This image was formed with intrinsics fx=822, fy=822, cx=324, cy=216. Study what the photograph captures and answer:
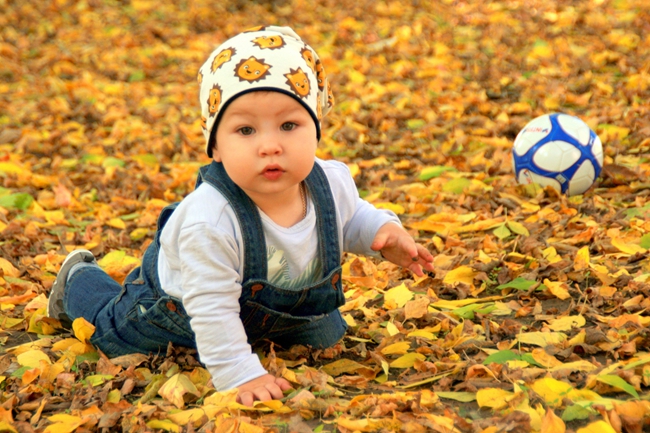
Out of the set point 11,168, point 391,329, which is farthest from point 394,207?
point 11,168

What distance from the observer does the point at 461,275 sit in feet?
11.7

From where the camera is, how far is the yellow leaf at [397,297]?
3.35 metres

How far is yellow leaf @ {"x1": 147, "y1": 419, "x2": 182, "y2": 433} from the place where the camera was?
2.38 meters

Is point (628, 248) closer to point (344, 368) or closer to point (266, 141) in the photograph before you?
point (344, 368)

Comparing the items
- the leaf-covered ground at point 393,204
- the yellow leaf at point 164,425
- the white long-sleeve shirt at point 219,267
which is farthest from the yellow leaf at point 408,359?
the yellow leaf at point 164,425

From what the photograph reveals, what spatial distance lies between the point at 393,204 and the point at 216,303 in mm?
2343

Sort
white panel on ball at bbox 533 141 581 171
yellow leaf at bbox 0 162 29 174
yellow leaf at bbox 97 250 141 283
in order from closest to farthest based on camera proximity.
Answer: yellow leaf at bbox 97 250 141 283
white panel on ball at bbox 533 141 581 171
yellow leaf at bbox 0 162 29 174

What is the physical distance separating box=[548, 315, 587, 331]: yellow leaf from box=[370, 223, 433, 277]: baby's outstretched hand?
52 cm

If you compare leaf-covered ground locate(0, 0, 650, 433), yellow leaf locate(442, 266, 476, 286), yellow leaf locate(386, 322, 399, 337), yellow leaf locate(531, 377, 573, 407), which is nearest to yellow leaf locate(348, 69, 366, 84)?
leaf-covered ground locate(0, 0, 650, 433)

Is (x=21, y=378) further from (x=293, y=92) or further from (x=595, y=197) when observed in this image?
(x=595, y=197)

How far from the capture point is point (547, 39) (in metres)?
8.19

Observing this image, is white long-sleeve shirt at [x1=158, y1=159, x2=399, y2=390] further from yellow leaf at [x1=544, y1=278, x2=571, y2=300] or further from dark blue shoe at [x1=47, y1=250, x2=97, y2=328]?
yellow leaf at [x1=544, y1=278, x2=571, y2=300]

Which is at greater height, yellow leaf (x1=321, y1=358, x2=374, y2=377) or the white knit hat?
the white knit hat

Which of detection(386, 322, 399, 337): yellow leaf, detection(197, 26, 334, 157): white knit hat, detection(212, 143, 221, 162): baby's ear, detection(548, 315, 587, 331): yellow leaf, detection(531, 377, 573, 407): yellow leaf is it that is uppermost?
detection(197, 26, 334, 157): white knit hat
